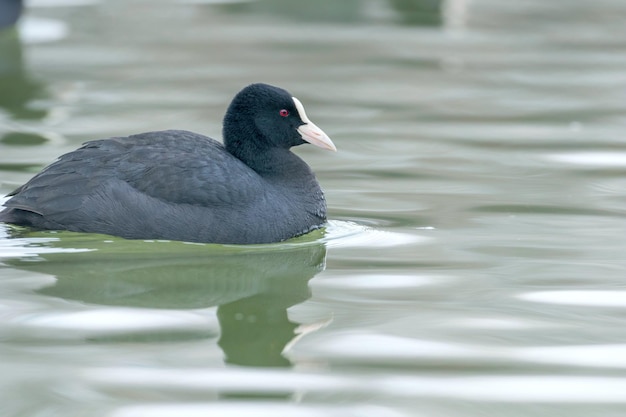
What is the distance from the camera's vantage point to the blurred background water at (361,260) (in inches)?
187

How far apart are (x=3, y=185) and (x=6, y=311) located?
2664 mm

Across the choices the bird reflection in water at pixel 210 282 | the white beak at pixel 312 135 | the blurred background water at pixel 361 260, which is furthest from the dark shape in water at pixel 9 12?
the bird reflection in water at pixel 210 282

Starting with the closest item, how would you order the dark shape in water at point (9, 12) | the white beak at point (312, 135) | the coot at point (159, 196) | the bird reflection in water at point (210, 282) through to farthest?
the bird reflection in water at point (210, 282) → the coot at point (159, 196) → the white beak at point (312, 135) → the dark shape in water at point (9, 12)

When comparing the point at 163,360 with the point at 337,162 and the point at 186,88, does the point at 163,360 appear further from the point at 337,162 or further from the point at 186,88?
the point at 186,88

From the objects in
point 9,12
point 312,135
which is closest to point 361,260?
point 312,135

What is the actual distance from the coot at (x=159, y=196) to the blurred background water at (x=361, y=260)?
10cm

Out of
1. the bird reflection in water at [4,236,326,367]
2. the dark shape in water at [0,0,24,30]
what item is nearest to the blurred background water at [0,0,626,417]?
the bird reflection in water at [4,236,326,367]

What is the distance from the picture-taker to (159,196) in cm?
682

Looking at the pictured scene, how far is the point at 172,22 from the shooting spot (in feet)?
52.3

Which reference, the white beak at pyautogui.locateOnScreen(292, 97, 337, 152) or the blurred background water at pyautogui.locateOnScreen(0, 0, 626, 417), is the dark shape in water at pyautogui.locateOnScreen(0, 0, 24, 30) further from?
the white beak at pyautogui.locateOnScreen(292, 97, 337, 152)

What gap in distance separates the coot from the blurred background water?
97mm

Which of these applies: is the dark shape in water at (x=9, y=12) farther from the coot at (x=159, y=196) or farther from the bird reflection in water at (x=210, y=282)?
the bird reflection in water at (x=210, y=282)

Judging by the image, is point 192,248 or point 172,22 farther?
point 172,22

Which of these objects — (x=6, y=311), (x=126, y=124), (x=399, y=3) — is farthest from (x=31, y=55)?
(x=6, y=311)
